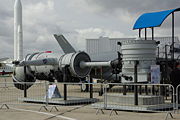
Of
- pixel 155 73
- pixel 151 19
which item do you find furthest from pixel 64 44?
pixel 155 73

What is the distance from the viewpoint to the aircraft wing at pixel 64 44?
2930 cm

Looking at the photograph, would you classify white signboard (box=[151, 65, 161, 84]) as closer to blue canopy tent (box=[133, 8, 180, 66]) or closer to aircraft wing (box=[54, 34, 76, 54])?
blue canopy tent (box=[133, 8, 180, 66])

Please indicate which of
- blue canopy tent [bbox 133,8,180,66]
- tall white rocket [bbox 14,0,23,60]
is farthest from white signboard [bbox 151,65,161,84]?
tall white rocket [bbox 14,0,23,60]

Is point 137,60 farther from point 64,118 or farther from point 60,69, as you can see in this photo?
point 60,69

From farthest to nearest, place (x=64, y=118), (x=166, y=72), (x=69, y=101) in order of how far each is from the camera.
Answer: (x=166, y=72), (x=69, y=101), (x=64, y=118)

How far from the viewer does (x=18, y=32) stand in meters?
69.1

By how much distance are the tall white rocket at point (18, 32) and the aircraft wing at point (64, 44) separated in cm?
3976

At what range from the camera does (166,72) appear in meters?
13.0

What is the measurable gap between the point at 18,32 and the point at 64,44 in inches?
1679

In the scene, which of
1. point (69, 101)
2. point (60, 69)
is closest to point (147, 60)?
point (69, 101)

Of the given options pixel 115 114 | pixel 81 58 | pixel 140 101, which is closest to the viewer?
pixel 115 114

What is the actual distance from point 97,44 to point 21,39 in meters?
21.8

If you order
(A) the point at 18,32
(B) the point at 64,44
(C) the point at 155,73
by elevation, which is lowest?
(C) the point at 155,73

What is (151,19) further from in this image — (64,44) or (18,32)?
(18,32)
